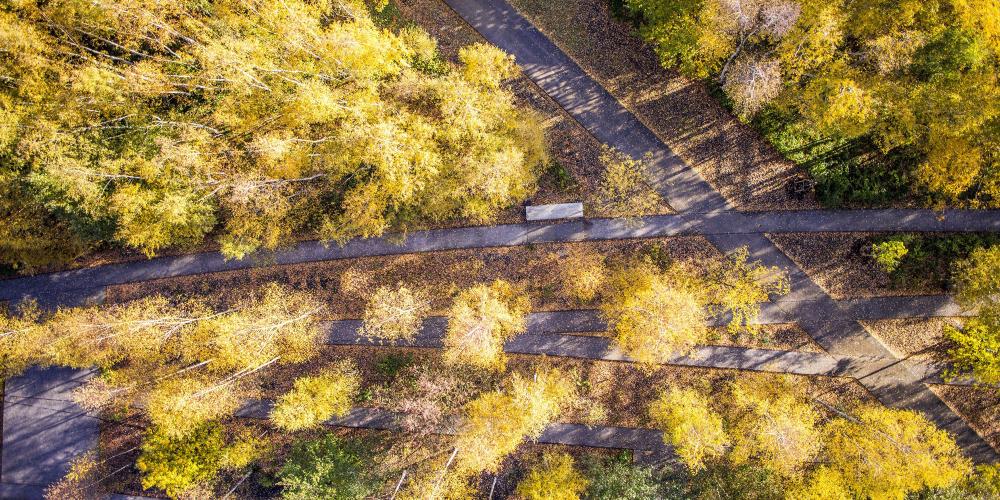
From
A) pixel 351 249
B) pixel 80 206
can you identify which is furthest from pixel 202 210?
pixel 351 249

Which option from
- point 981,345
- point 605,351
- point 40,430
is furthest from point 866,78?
point 40,430

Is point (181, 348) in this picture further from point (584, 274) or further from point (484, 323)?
point (584, 274)

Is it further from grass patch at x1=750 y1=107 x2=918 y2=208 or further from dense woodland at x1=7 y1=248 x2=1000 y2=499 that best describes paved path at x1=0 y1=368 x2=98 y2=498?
grass patch at x1=750 y1=107 x2=918 y2=208

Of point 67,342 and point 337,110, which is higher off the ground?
point 337,110

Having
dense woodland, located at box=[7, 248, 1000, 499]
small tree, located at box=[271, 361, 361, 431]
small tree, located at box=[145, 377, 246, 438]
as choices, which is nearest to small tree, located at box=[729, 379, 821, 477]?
dense woodland, located at box=[7, 248, 1000, 499]

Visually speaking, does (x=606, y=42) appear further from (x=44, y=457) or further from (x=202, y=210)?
(x=44, y=457)
